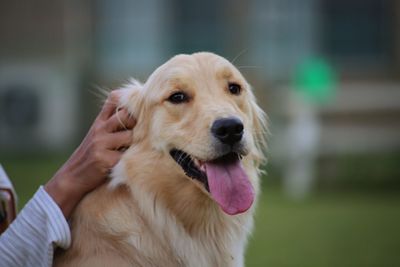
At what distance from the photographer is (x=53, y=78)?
19297 mm

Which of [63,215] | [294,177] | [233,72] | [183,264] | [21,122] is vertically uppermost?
[233,72]

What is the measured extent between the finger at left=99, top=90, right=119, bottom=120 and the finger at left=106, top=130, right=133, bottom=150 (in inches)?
4.3

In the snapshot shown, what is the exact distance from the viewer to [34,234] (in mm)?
3555

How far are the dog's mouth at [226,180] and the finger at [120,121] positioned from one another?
1.05ft

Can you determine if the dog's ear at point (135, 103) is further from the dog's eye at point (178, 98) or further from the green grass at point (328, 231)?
the green grass at point (328, 231)

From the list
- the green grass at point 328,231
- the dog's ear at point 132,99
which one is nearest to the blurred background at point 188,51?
the green grass at point 328,231

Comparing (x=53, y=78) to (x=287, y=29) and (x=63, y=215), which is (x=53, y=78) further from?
(x=63, y=215)

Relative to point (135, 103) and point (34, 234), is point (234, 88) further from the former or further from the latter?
point (34, 234)

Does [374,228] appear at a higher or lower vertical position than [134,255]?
lower

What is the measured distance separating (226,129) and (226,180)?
Answer: 0.23m

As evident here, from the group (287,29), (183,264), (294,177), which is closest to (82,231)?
(183,264)

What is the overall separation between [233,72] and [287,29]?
16.8m

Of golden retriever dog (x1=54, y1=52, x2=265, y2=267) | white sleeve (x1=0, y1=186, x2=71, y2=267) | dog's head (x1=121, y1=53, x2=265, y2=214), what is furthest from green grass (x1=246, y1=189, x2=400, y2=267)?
white sleeve (x1=0, y1=186, x2=71, y2=267)

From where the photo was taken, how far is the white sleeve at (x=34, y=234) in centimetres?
351
